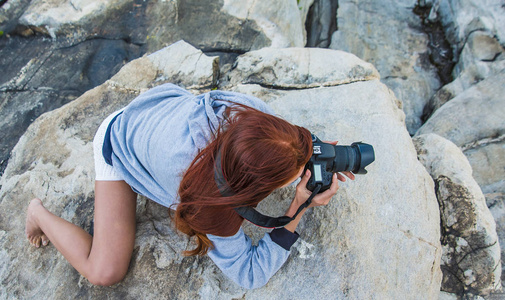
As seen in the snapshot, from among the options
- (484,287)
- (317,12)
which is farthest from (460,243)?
(317,12)

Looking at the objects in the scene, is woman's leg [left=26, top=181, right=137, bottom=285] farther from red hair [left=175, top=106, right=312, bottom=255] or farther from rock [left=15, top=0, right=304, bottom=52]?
rock [left=15, top=0, right=304, bottom=52]

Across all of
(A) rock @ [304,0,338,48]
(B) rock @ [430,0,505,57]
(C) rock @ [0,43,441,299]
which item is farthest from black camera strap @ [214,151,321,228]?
Answer: (B) rock @ [430,0,505,57]

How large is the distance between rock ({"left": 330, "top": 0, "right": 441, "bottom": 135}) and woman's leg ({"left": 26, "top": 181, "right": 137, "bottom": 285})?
350 centimetres

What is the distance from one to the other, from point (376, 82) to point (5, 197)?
302 centimetres

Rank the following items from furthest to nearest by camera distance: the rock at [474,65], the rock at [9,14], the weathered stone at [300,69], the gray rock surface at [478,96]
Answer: the rock at [474,65] → the rock at [9,14] → the gray rock surface at [478,96] → the weathered stone at [300,69]

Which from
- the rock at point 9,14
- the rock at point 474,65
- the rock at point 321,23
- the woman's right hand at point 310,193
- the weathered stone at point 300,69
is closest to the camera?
the woman's right hand at point 310,193

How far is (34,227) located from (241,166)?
1.67 meters

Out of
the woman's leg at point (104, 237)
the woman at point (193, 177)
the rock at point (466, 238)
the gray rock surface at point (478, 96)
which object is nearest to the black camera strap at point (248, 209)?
the woman at point (193, 177)

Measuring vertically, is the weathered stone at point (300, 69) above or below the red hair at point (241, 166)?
below

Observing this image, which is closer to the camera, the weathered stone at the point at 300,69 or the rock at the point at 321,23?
the weathered stone at the point at 300,69

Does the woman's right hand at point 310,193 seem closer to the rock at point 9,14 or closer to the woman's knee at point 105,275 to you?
the woman's knee at point 105,275

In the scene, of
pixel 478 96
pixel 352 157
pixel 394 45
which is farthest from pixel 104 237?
pixel 394 45

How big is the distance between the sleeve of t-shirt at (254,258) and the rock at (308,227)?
0.19m

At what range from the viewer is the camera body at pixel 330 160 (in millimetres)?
1495
